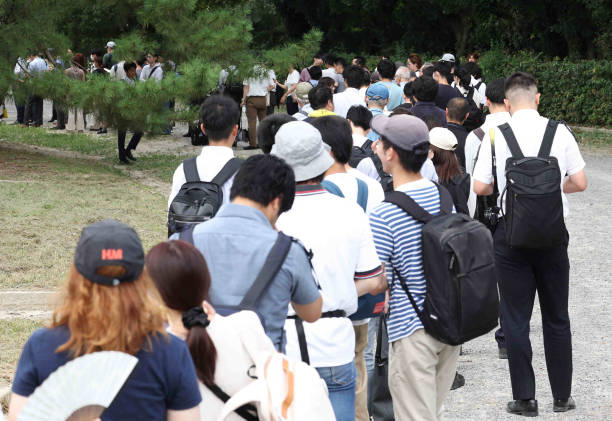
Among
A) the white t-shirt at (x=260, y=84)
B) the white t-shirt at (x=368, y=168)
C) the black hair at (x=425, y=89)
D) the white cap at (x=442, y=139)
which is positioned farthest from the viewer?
the white t-shirt at (x=260, y=84)

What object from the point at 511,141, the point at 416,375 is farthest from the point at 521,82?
the point at 416,375

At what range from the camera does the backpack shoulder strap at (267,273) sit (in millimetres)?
3021

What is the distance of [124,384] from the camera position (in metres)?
2.35

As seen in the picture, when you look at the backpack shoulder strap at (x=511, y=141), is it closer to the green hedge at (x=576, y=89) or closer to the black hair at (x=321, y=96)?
the black hair at (x=321, y=96)

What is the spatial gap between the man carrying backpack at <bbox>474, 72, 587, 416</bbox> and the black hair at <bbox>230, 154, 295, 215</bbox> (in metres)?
2.09

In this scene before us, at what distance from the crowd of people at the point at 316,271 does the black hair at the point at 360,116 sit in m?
0.01

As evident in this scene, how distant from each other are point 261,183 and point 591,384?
347cm

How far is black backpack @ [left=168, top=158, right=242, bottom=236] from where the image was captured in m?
4.73

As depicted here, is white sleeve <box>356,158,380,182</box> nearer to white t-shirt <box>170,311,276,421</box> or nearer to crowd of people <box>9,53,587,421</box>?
crowd of people <box>9,53,587,421</box>

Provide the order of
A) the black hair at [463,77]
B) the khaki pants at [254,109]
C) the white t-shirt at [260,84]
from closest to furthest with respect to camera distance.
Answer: the black hair at [463,77] < the white t-shirt at [260,84] < the khaki pants at [254,109]

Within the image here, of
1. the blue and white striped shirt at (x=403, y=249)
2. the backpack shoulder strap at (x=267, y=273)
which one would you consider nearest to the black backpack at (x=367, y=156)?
the blue and white striped shirt at (x=403, y=249)

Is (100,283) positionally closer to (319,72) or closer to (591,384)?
(591,384)

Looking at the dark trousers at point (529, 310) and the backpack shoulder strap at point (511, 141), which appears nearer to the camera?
the backpack shoulder strap at point (511, 141)

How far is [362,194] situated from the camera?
453 centimetres
